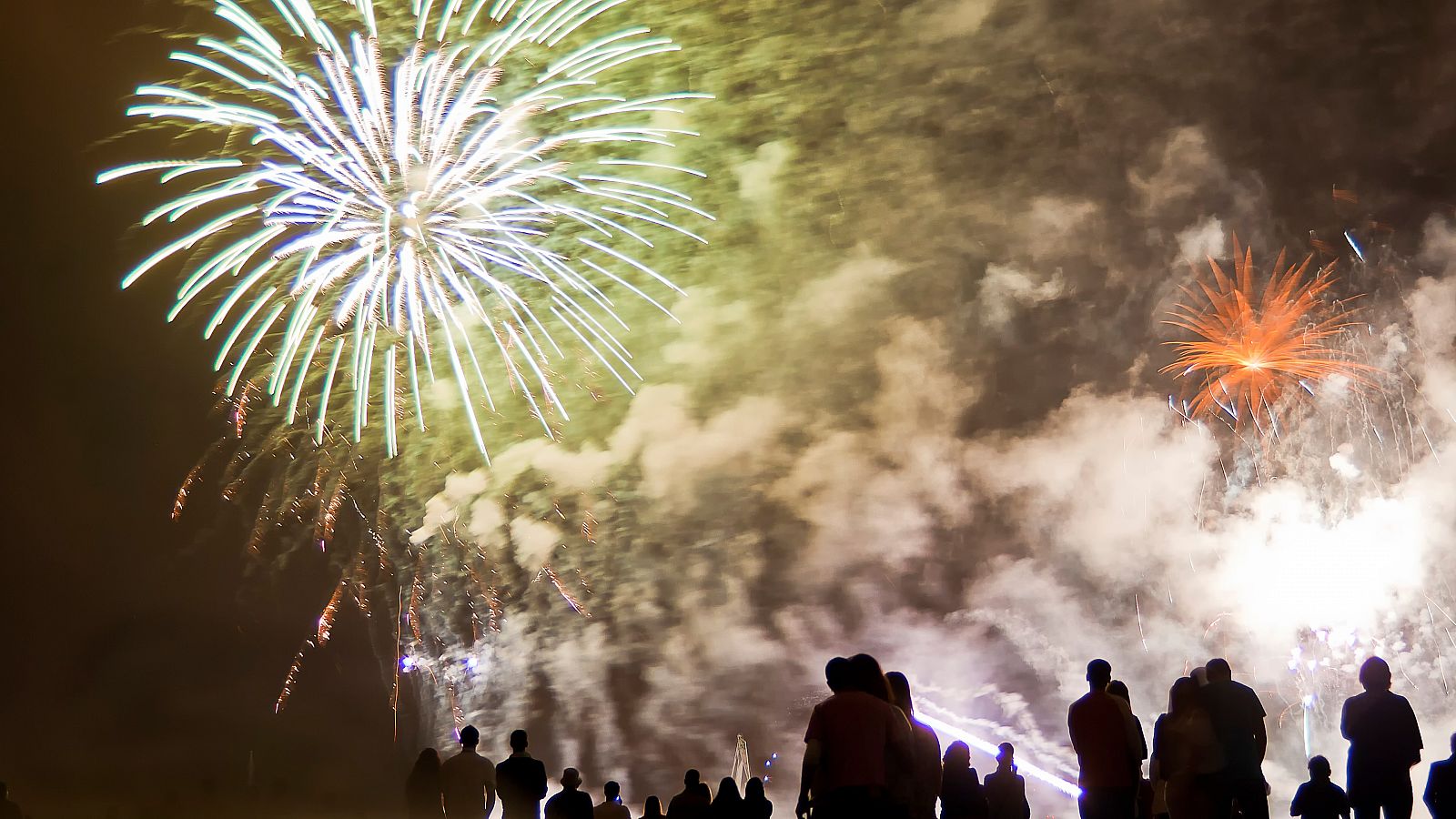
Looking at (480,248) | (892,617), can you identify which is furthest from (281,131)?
(892,617)

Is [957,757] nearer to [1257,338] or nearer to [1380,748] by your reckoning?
[1380,748]

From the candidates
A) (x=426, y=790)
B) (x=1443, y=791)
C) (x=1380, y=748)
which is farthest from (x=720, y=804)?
(x=1443, y=791)

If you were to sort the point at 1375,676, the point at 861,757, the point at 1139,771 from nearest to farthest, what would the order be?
the point at 861,757 < the point at 1139,771 < the point at 1375,676

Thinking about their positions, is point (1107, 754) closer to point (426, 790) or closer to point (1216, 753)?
point (1216, 753)

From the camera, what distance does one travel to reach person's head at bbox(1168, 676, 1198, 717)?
588 centimetres

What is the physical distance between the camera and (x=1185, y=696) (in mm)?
5918

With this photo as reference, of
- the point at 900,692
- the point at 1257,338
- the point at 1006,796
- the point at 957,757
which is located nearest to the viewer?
the point at 900,692

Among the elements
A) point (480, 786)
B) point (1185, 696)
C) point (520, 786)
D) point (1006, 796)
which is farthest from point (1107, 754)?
point (480, 786)

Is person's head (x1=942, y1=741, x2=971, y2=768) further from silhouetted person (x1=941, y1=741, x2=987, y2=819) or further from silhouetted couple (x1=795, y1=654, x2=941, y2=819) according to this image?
silhouetted couple (x1=795, y1=654, x2=941, y2=819)

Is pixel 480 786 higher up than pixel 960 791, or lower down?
lower down

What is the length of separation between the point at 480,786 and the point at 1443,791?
567 cm

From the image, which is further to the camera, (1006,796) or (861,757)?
(1006,796)

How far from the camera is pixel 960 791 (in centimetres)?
714

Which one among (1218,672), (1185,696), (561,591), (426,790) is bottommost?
(426,790)
